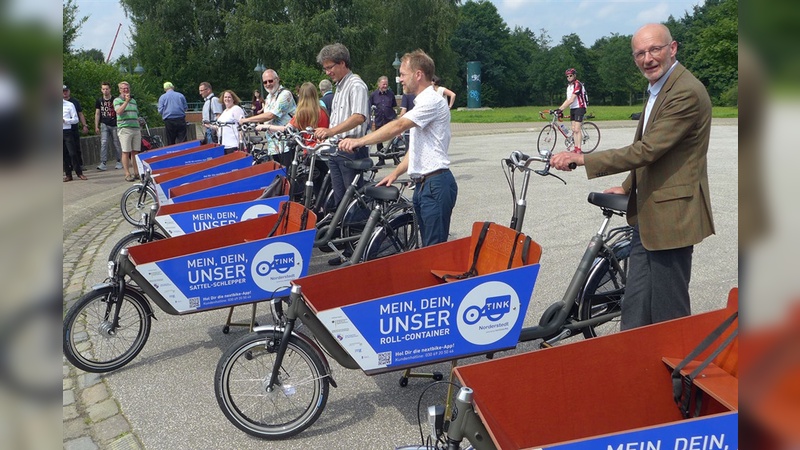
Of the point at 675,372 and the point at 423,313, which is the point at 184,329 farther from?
the point at 675,372

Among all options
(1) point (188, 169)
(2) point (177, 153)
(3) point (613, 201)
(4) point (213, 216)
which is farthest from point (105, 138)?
(3) point (613, 201)

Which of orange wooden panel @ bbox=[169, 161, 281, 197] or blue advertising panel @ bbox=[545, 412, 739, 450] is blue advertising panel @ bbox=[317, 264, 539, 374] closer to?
blue advertising panel @ bbox=[545, 412, 739, 450]

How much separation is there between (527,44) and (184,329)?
87538 mm

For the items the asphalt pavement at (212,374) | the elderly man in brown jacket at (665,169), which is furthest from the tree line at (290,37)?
the elderly man in brown jacket at (665,169)

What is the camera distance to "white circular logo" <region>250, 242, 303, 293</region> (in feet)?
14.9

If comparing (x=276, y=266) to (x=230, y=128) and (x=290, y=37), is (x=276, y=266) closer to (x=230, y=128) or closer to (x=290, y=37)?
(x=230, y=128)

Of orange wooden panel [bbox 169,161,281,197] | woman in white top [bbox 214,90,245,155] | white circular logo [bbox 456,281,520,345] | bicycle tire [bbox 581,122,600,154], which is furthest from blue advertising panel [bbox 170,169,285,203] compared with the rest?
bicycle tire [bbox 581,122,600,154]

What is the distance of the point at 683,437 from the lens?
2.19m

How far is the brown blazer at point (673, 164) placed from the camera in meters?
3.42

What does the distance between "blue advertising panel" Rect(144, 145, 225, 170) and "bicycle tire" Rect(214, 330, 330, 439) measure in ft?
18.6

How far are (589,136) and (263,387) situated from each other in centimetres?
1571

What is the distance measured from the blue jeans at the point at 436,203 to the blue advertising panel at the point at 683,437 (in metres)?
2.97

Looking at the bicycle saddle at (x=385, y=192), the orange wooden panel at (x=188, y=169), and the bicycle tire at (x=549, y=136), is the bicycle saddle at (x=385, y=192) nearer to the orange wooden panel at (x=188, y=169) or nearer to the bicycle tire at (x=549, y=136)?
the orange wooden panel at (x=188, y=169)

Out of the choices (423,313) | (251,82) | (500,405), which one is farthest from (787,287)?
(251,82)
